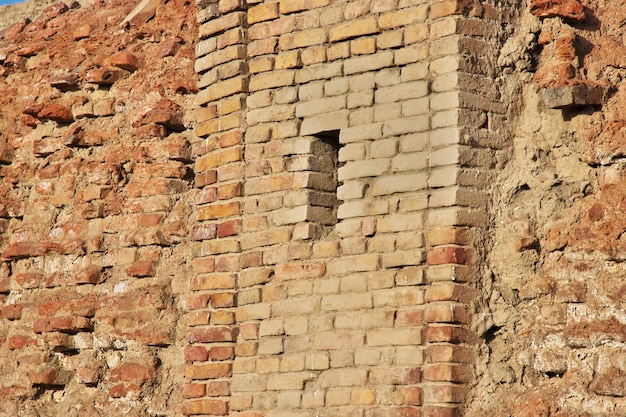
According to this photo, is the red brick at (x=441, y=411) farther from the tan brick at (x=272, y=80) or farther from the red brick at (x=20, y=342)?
the red brick at (x=20, y=342)

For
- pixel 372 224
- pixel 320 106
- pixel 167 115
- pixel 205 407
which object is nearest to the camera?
pixel 372 224

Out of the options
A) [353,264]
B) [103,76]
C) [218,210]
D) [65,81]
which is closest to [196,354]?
[218,210]

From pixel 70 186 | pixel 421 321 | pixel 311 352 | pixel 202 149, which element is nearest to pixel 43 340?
pixel 70 186

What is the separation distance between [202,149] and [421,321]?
157 cm

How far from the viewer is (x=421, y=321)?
Result: 4918 mm

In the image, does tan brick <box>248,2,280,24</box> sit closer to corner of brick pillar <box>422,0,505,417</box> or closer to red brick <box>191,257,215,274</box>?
corner of brick pillar <box>422,0,505,417</box>

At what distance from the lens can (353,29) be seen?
5344 mm

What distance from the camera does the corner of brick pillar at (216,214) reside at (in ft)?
18.1

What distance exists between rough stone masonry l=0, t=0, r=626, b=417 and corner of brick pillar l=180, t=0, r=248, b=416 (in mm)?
11

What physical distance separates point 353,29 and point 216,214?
110 cm

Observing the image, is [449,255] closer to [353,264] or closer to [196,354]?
[353,264]

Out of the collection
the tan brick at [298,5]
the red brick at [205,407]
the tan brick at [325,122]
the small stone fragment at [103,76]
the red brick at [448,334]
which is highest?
the small stone fragment at [103,76]

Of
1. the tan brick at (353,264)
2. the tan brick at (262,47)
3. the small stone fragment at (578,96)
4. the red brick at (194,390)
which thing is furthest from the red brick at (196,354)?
the small stone fragment at (578,96)

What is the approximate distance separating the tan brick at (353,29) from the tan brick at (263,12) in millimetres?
356
